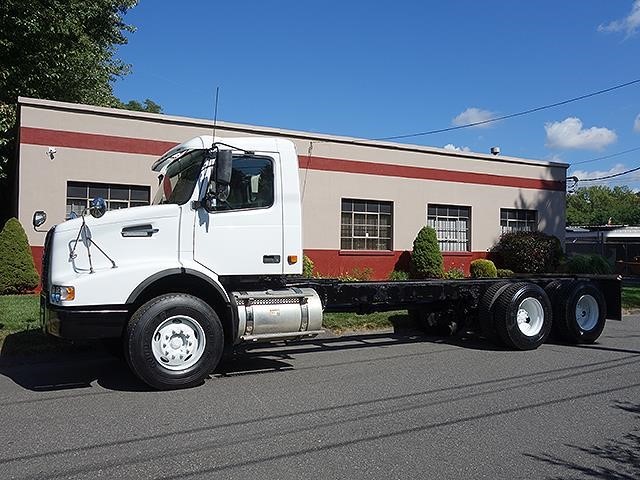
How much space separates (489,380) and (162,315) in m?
3.96

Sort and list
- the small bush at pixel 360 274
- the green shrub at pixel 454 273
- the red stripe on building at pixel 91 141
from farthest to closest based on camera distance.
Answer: the green shrub at pixel 454 273, the small bush at pixel 360 274, the red stripe on building at pixel 91 141

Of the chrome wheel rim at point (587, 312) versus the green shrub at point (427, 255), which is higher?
the green shrub at point (427, 255)

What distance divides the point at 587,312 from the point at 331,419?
6673 mm

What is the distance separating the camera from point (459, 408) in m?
6.19

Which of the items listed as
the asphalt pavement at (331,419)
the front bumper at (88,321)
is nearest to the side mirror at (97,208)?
the front bumper at (88,321)

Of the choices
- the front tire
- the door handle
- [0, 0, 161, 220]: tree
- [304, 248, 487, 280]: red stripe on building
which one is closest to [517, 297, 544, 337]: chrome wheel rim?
the front tire

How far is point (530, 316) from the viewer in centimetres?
996

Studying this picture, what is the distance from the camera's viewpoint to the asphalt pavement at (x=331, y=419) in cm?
460

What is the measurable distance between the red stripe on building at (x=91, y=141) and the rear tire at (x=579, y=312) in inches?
425

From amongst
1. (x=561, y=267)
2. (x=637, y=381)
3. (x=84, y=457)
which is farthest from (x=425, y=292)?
(x=561, y=267)

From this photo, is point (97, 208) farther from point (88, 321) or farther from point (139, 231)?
point (88, 321)

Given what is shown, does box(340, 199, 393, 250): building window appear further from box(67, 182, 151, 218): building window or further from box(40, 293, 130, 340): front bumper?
box(40, 293, 130, 340): front bumper

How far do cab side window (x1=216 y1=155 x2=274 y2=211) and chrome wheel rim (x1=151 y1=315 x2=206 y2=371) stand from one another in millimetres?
1512

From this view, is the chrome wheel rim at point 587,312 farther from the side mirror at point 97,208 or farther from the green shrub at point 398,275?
the green shrub at point 398,275
